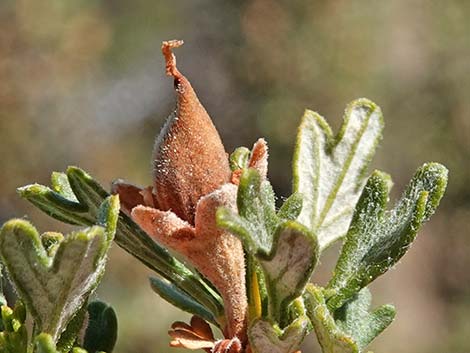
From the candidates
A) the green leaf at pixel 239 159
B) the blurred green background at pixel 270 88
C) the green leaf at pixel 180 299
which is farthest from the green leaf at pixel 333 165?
the blurred green background at pixel 270 88

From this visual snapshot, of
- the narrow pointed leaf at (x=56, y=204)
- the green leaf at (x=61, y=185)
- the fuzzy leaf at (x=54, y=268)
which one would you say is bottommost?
the fuzzy leaf at (x=54, y=268)

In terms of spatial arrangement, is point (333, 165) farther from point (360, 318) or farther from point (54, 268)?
point (54, 268)

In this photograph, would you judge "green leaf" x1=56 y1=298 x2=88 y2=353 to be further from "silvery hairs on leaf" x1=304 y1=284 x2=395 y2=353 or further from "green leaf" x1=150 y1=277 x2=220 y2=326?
"silvery hairs on leaf" x1=304 y1=284 x2=395 y2=353

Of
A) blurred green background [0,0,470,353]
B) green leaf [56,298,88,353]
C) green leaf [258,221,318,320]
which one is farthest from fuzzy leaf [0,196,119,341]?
blurred green background [0,0,470,353]

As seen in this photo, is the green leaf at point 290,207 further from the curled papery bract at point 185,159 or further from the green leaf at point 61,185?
the green leaf at point 61,185

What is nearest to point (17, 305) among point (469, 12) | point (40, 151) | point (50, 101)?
point (40, 151)

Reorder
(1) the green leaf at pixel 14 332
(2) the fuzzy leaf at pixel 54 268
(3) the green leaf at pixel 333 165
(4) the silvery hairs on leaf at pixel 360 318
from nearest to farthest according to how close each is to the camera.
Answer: (2) the fuzzy leaf at pixel 54 268 → (1) the green leaf at pixel 14 332 → (4) the silvery hairs on leaf at pixel 360 318 → (3) the green leaf at pixel 333 165

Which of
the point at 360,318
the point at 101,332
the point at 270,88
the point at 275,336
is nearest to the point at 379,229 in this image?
the point at 360,318
